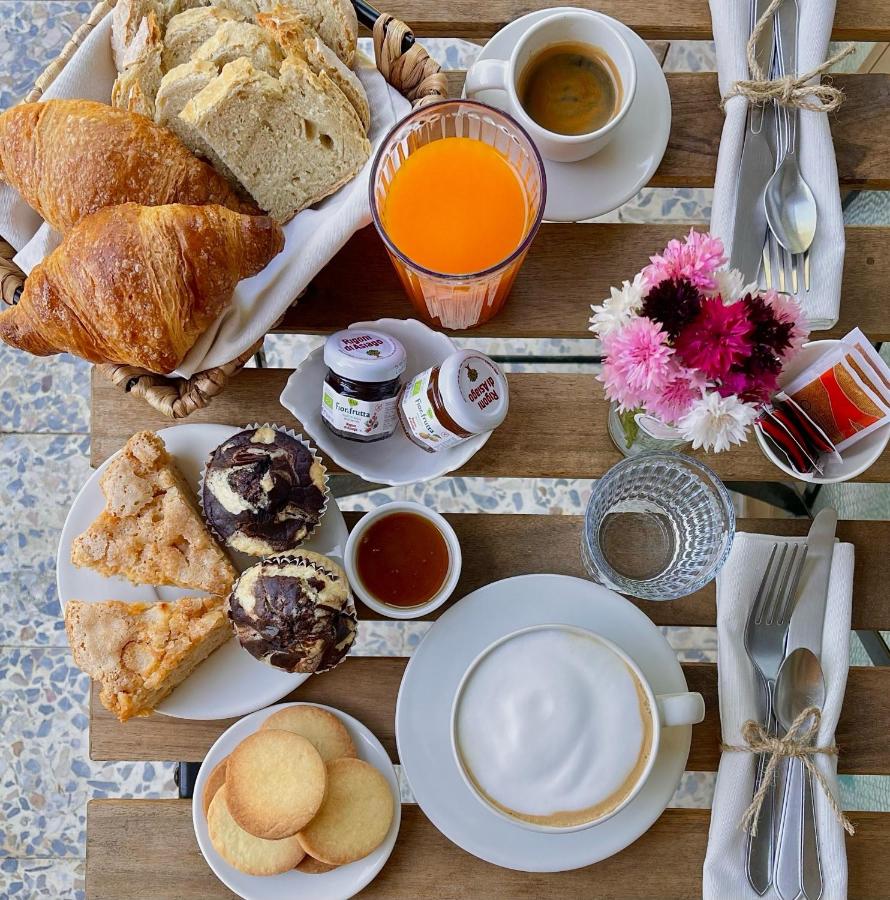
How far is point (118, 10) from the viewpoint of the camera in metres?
1.01

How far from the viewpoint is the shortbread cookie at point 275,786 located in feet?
3.45

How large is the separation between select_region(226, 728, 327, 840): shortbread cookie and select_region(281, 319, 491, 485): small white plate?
0.35 meters

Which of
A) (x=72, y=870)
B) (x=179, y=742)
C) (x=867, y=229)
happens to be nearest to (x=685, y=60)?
(x=867, y=229)

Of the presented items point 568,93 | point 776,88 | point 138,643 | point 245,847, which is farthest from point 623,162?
point 245,847

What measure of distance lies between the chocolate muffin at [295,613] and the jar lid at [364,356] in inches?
9.3

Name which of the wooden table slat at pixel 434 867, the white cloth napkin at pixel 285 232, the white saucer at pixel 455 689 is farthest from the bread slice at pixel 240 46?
the wooden table slat at pixel 434 867

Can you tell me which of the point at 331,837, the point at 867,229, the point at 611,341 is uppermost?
the point at 611,341

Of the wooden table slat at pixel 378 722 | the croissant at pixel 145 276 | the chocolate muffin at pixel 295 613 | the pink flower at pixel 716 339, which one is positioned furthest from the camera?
the wooden table slat at pixel 378 722

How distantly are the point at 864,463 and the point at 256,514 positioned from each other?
28.5 inches

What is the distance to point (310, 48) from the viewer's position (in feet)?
3.23

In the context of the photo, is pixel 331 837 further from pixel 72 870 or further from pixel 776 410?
pixel 72 870

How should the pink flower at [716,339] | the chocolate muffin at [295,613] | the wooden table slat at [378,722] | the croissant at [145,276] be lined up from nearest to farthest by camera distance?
the pink flower at [716,339] < the croissant at [145,276] < the chocolate muffin at [295,613] < the wooden table slat at [378,722]

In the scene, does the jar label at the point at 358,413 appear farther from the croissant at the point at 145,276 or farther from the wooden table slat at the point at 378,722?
the wooden table slat at the point at 378,722

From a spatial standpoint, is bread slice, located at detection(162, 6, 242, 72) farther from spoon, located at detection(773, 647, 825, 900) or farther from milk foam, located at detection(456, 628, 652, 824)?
spoon, located at detection(773, 647, 825, 900)
